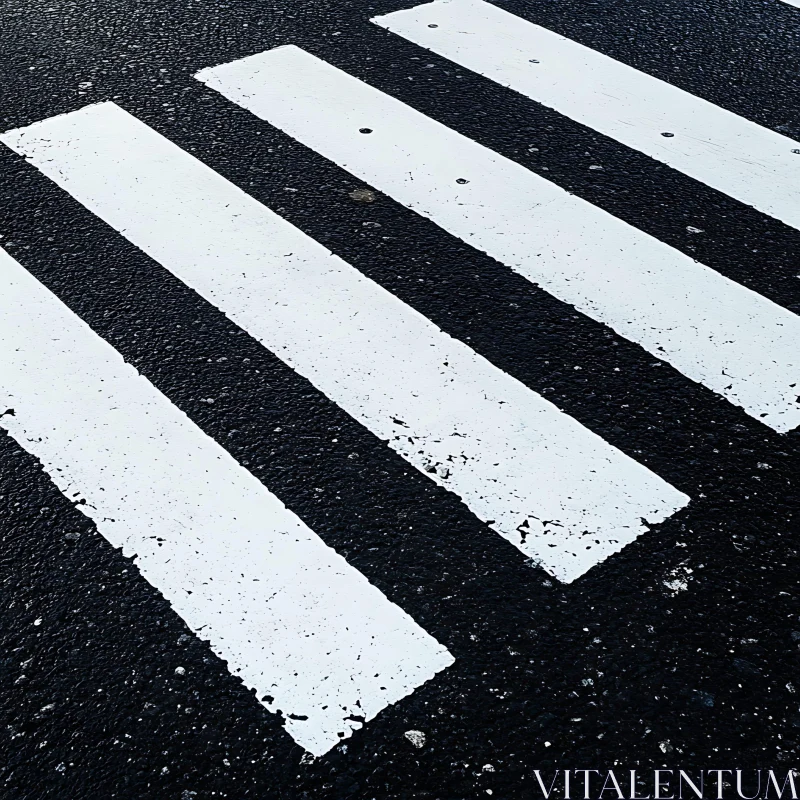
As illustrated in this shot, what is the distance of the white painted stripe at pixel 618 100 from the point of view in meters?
4.38

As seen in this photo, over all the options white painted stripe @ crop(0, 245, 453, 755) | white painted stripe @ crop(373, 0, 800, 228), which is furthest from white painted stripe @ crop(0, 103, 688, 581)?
white painted stripe @ crop(373, 0, 800, 228)

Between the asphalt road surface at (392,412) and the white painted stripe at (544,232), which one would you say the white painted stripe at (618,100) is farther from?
the white painted stripe at (544,232)

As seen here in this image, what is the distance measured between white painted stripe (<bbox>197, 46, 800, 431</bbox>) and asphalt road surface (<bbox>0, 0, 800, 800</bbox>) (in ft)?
0.05

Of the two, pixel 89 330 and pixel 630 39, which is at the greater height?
pixel 630 39

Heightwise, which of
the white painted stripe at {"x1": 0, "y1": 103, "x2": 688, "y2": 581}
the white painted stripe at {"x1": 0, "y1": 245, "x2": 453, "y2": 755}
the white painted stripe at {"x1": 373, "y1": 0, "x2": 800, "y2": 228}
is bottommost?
the white painted stripe at {"x1": 0, "y1": 245, "x2": 453, "y2": 755}

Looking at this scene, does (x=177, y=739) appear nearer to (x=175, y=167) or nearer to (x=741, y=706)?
(x=741, y=706)

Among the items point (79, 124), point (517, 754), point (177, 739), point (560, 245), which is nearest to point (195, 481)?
point (177, 739)

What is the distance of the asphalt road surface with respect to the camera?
99.0 inches

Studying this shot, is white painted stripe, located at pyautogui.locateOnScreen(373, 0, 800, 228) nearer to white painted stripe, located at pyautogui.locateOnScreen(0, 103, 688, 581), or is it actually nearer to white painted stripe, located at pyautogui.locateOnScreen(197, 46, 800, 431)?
white painted stripe, located at pyautogui.locateOnScreen(197, 46, 800, 431)

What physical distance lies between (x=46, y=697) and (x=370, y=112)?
3.00m

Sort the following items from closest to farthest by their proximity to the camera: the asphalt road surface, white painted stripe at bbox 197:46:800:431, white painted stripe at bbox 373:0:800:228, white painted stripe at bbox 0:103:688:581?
the asphalt road surface
white painted stripe at bbox 0:103:688:581
white painted stripe at bbox 197:46:800:431
white painted stripe at bbox 373:0:800:228

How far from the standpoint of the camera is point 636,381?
3410 millimetres

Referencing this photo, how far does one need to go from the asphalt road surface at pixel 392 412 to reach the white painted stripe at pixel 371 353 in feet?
0.04

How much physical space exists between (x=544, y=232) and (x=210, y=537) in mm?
1840
